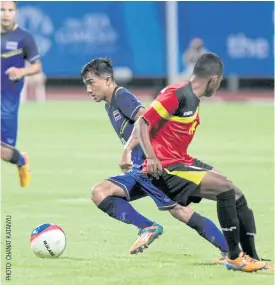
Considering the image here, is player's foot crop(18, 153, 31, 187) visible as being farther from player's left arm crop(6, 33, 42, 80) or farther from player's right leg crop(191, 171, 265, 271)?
player's right leg crop(191, 171, 265, 271)

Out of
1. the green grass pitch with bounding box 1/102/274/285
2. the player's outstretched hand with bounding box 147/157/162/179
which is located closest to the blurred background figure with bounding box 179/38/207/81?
the green grass pitch with bounding box 1/102/274/285

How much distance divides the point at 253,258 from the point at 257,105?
21718mm

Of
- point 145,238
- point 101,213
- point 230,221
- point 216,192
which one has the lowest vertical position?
point 101,213

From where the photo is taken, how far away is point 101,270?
8516mm

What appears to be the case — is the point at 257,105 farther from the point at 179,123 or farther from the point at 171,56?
the point at 179,123

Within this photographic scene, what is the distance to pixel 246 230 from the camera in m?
8.74

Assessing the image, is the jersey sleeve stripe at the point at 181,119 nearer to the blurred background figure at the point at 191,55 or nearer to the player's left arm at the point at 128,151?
the player's left arm at the point at 128,151

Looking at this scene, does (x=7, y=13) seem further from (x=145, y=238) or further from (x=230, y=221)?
(x=230, y=221)

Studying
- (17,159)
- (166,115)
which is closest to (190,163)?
(166,115)

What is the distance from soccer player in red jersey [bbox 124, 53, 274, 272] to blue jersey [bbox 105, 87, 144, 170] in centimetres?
55

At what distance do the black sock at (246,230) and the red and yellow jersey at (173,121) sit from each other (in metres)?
0.52

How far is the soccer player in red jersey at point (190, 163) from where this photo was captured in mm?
8477

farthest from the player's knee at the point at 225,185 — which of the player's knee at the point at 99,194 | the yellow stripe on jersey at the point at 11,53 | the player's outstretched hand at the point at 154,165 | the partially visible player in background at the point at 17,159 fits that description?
the yellow stripe on jersey at the point at 11,53

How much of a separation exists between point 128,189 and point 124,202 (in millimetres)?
148
